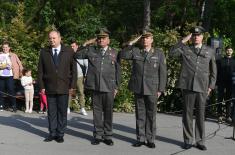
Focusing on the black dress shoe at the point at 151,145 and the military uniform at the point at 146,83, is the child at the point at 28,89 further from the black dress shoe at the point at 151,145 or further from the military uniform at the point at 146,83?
the black dress shoe at the point at 151,145

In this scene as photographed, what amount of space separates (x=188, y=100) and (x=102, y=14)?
49.9 feet

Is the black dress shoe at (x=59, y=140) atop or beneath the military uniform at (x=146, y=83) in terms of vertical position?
beneath

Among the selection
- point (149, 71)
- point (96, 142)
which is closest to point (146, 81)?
point (149, 71)

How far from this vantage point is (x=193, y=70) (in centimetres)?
877

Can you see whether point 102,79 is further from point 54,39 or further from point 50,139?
point 50,139

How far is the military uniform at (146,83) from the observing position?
28.9 feet

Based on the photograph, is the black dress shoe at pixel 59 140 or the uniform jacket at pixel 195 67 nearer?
the uniform jacket at pixel 195 67

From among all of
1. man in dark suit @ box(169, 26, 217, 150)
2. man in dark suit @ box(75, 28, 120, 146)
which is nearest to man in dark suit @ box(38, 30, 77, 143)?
man in dark suit @ box(75, 28, 120, 146)

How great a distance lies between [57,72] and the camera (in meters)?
9.12

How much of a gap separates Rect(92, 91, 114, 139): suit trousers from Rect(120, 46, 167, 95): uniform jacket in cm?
53

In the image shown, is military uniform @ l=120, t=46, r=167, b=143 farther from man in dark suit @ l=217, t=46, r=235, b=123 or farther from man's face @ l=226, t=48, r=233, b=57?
man's face @ l=226, t=48, r=233, b=57

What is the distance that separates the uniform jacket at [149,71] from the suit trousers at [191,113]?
0.48 meters

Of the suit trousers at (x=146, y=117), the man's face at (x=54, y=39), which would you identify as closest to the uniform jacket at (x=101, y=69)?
the man's face at (x=54, y=39)

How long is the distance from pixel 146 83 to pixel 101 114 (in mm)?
988
